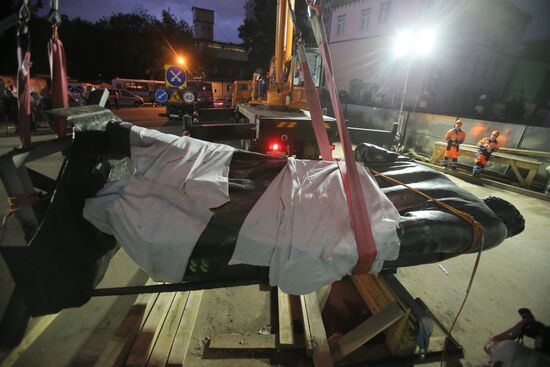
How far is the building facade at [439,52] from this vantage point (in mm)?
18047

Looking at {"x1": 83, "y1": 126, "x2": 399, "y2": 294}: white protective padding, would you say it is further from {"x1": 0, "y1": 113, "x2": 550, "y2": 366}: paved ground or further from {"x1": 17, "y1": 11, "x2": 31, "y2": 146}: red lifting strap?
{"x1": 0, "y1": 113, "x2": 550, "y2": 366}: paved ground

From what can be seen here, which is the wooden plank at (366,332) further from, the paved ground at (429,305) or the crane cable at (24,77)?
the crane cable at (24,77)

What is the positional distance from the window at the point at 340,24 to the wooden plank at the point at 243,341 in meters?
27.5

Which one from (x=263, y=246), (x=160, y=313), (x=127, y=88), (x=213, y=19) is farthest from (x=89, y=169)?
(x=213, y=19)

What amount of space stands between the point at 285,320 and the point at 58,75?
2.77 m

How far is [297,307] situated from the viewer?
2623 mm

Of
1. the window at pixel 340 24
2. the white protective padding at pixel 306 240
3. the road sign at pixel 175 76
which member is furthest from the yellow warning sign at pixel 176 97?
the window at pixel 340 24

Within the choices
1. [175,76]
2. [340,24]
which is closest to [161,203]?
[175,76]

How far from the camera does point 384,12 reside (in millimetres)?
20109

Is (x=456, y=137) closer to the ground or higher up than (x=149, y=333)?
higher up

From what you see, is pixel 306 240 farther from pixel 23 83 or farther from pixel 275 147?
pixel 275 147

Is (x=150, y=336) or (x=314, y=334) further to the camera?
(x=314, y=334)

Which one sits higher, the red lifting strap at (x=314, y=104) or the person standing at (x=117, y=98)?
the red lifting strap at (x=314, y=104)

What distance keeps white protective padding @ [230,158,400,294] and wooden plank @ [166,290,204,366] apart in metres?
1.20
